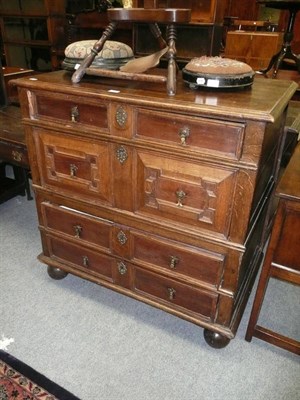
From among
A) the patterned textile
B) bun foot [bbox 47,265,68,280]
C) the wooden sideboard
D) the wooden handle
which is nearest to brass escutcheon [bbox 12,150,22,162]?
the wooden sideboard

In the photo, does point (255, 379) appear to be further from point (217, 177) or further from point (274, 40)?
point (274, 40)

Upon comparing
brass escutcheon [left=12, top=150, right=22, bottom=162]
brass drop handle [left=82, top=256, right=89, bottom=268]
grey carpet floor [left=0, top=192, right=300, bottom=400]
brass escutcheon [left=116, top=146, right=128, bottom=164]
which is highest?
brass escutcheon [left=116, top=146, right=128, bottom=164]

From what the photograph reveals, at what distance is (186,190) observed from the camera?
1181mm

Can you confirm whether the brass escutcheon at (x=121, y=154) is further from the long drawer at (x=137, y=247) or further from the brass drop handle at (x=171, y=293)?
the brass drop handle at (x=171, y=293)

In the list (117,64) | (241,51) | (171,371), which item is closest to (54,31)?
(241,51)

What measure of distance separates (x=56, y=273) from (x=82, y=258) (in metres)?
0.25

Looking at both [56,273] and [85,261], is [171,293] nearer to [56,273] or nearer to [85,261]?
[85,261]

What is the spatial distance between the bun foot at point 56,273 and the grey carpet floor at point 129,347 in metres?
0.04

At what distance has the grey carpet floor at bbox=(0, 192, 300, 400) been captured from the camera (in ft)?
4.32

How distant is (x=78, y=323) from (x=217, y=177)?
996 mm

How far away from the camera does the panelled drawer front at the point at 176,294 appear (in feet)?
4.50

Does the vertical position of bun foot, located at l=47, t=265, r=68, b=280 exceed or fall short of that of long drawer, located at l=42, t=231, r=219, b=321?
it falls short

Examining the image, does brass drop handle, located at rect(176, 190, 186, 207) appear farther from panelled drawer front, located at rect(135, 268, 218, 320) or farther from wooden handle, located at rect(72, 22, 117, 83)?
wooden handle, located at rect(72, 22, 117, 83)

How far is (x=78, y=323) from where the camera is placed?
1586 mm
